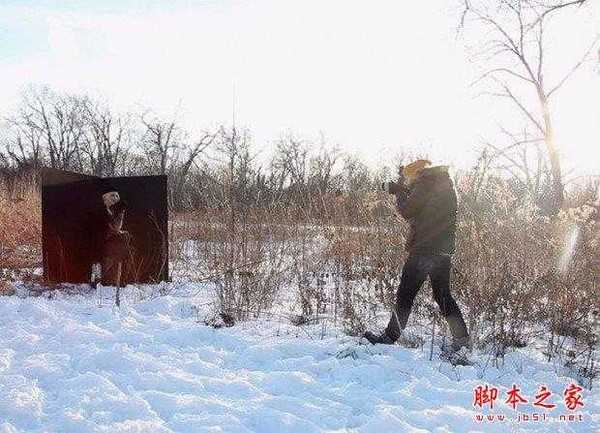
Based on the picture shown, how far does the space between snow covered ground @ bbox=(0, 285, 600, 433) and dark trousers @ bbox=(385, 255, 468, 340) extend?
307 mm

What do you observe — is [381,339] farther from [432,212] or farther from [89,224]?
[89,224]

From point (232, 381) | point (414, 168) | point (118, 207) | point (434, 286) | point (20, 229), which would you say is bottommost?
point (232, 381)

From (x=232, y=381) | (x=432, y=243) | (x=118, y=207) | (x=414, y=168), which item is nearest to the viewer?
(x=232, y=381)

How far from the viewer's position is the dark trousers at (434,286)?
4.55m

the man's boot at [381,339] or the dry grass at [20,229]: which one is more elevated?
the dry grass at [20,229]

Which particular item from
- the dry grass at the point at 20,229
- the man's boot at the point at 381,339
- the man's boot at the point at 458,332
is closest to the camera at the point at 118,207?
the dry grass at the point at 20,229

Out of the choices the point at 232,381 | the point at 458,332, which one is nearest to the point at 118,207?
the point at 232,381

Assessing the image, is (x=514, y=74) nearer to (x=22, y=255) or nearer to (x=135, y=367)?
(x=22, y=255)

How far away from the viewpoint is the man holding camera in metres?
4.54

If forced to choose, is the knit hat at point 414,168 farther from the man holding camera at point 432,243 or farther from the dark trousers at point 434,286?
the dark trousers at point 434,286

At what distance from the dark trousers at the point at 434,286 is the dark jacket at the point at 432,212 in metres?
0.09

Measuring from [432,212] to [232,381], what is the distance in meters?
2.15

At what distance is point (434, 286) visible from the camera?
4613mm

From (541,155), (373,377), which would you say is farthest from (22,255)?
(541,155)
